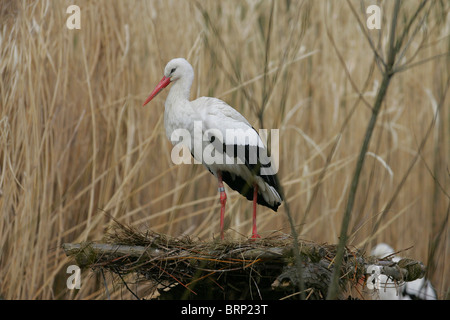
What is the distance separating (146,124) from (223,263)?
4.15 ft

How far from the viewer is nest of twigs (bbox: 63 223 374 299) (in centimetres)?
129

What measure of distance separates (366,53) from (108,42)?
1.25 meters

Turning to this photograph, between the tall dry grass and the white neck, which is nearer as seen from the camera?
the white neck

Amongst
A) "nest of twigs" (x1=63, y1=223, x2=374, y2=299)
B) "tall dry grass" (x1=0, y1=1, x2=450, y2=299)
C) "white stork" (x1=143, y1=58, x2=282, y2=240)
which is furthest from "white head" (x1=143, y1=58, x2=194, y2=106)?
"nest of twigs" (x1=63, y1=223, x2=374, y2=299)

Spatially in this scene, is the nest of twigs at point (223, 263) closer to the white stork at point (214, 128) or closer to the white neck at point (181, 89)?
the white stork at point (214, 128)

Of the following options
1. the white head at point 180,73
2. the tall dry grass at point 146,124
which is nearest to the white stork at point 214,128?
the white head at point 180,73

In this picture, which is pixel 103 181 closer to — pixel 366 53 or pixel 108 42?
pixel 108 42

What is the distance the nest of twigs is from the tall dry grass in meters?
0.62

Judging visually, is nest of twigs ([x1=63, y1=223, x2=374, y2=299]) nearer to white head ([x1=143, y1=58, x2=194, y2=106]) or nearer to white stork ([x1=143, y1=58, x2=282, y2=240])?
white stork ([x1=143, y1=58, x2=282, y2=240])

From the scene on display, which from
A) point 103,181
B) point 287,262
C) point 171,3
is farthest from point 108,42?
point 287,262

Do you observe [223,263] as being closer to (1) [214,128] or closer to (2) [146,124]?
(1) [214,128]

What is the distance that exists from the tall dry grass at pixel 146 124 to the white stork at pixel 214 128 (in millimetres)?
259

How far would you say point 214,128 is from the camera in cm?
173

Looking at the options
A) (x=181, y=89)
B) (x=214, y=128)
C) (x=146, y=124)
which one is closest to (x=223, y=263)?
(x=214, y=128)
